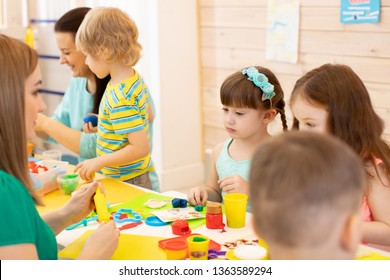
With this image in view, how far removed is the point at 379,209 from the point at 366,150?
19 cm

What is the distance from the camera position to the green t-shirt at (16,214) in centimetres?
128

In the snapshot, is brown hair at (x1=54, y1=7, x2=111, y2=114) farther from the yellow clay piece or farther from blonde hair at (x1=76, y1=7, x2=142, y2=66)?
the yellow clay piece

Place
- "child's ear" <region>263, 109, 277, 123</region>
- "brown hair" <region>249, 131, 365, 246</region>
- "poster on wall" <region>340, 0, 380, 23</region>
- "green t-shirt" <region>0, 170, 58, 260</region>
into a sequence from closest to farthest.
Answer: "brown hair" <region>249, 131, 365, 246</region> → "green t-shirt" <region>0, 170, 58, 260</region> → "child's ear" <region>263, 109, 277, 123</region> → "poster on wall" <region>340, 0, 380, 23</region>

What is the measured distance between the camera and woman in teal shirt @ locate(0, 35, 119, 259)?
1.29m

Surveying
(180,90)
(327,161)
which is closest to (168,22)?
(180,90)

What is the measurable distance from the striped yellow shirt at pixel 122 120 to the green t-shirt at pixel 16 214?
0.97 m

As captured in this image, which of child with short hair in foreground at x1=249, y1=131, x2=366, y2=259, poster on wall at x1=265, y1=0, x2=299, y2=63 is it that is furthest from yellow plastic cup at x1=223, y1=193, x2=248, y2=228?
poster on wall at x1=265, y1=0, x2=299, y2=63

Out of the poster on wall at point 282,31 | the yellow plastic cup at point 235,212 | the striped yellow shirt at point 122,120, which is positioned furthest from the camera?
the poster on wall at point 282,31

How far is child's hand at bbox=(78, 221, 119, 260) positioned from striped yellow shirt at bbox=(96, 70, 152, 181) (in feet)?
2.50

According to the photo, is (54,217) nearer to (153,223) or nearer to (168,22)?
(153,223)

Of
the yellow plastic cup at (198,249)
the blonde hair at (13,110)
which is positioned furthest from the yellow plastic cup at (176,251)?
the blonde hair at (13,110)

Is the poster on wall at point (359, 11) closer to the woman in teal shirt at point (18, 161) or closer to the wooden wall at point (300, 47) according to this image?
the wooden wall at point (300, 47)

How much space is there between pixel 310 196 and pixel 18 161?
73cm

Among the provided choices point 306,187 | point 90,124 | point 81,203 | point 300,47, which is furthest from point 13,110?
point 300,47
